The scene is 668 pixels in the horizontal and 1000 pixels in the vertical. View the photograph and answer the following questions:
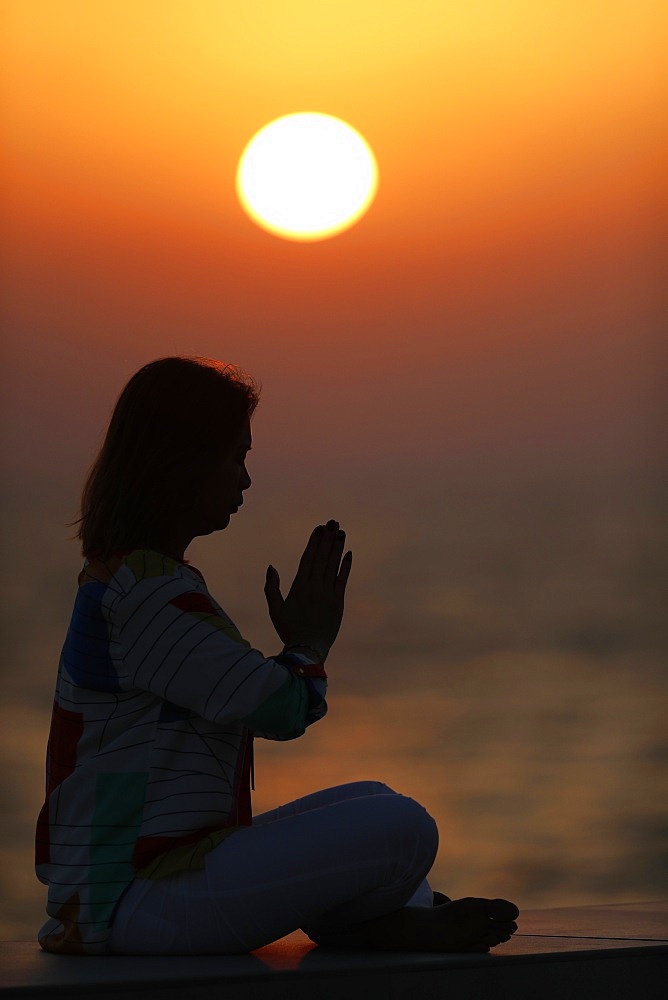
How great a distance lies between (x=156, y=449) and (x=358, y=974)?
59 cm

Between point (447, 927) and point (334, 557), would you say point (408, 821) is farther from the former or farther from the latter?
point (334, 557)

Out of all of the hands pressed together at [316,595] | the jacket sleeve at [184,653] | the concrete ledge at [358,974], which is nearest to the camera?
the concrete ledge at [358,974]

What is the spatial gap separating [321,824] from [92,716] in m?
0.27

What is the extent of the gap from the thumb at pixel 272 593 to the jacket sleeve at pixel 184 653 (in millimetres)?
104

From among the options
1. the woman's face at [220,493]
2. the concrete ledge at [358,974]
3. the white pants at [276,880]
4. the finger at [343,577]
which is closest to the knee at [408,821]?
the white pants at [276,880]

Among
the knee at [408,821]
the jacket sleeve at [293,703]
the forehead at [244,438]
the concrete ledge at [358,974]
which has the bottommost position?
the concrete ledge at [358,974]

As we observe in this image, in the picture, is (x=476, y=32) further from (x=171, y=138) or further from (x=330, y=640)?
(x=330, y=640)

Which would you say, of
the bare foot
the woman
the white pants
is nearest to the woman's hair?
the woman

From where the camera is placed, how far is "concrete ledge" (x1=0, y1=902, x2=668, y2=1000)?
1.05 m

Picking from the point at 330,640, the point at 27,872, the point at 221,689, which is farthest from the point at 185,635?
the point at 27,872

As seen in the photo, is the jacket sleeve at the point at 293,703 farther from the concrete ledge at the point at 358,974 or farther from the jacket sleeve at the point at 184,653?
the concrete ledge at the point at 358,974

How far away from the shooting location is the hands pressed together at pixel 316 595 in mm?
1269

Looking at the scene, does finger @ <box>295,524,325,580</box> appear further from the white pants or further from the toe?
the toe

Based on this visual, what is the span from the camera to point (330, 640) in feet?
4.18
